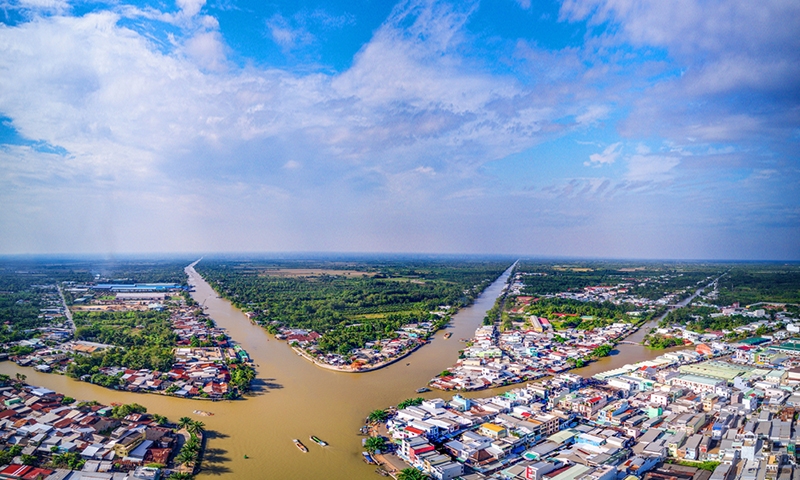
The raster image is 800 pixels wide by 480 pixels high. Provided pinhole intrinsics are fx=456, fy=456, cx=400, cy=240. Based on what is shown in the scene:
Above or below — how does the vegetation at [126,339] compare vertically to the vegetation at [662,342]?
above

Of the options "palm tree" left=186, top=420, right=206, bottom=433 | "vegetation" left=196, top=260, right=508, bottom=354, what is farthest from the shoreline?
"palm tree" left=186, top=420, right=206, bottom=433

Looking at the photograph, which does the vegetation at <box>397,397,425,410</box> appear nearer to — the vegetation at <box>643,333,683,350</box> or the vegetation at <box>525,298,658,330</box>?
the vegetation at <box>643,333,683,350</box>

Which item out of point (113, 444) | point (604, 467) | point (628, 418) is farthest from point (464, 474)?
point (113, 444)

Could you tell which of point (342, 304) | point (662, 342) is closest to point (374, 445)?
point (662, 342)

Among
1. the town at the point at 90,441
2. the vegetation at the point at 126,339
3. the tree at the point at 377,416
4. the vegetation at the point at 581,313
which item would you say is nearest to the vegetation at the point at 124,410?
the town at the point at 90,441

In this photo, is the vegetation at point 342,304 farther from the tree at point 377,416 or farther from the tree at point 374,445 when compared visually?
the tree at point 374,445
